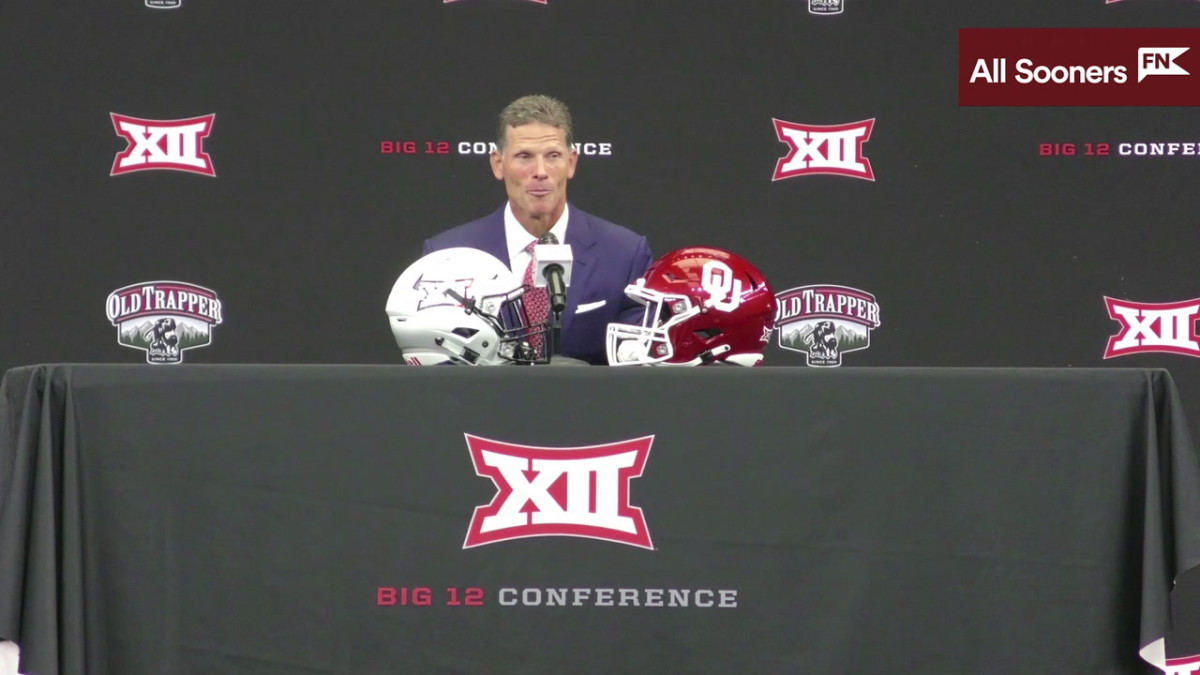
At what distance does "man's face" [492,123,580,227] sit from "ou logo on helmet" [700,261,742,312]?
2.36ft

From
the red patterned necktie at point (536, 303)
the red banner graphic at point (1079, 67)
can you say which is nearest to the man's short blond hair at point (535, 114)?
the red patterned necktie at point (536, 303)

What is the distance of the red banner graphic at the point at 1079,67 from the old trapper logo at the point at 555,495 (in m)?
2.45

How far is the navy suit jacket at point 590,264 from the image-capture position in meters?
3.21

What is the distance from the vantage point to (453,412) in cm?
227

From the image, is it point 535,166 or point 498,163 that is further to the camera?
point 498,163

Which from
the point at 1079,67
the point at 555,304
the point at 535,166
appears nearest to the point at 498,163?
the point at 535,166

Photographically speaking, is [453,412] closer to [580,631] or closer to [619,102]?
[580,631]

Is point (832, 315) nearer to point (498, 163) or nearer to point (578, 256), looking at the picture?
point (578, 256)

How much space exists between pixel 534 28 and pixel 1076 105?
1653 millimetres

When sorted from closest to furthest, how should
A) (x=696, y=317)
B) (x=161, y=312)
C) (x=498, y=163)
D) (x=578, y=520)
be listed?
(x=578, y=520)
(x=696, y=317)
(x=498, y=163)
(x=161, y=312)

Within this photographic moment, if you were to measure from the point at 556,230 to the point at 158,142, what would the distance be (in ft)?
4.58

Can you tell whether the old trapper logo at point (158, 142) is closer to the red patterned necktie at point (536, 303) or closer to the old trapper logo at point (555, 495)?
the red patterned necktie at point (536, 303)

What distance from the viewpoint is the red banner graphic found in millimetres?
4254

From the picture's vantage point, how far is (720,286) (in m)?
2.73
